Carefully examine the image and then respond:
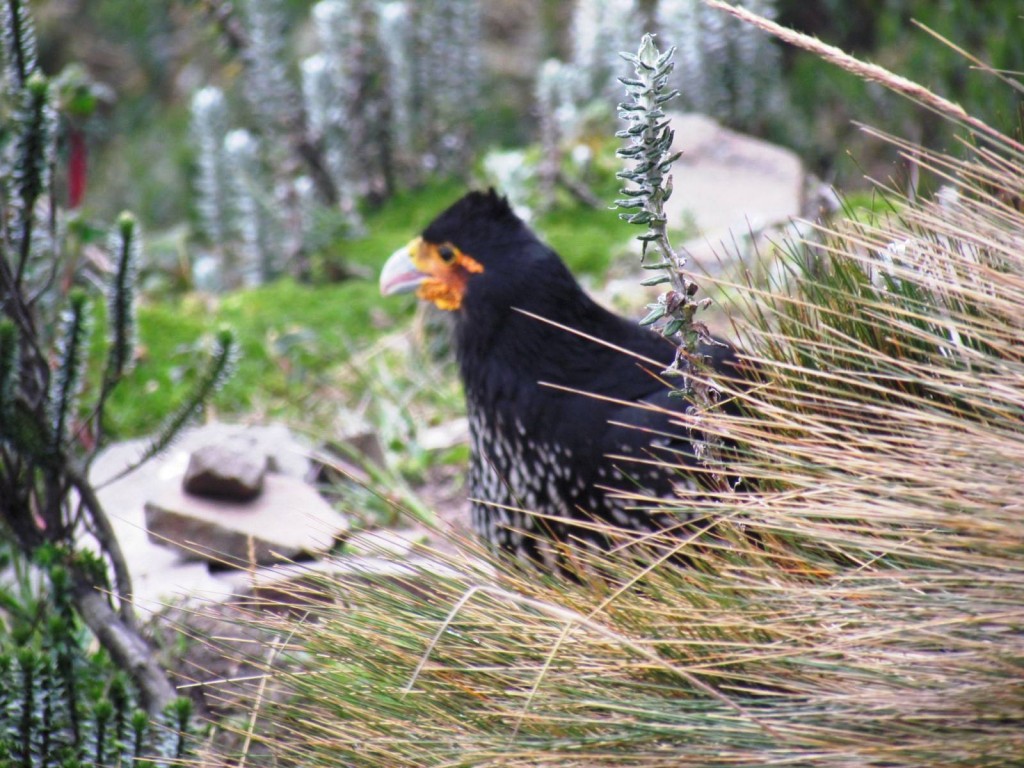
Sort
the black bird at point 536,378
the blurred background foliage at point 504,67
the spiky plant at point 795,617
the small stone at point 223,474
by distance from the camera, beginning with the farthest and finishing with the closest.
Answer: the blurred background foliage at point 504,67, the small stone at point 223,474, the black bird at point 536,378, the spiky plant at point 795,617

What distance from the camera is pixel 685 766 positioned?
1.51 m

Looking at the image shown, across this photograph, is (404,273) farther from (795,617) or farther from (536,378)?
(795,617)

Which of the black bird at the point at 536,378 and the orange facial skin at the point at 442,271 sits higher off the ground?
the orange facial skin at the point at 442,271

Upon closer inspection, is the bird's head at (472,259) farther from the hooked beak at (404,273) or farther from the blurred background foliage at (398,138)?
the blurred background foliage at (398,138)

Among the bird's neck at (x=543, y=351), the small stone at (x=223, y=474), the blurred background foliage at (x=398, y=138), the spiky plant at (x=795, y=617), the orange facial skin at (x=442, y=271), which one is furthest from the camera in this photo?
the blurred background foliage at (x=398, y=138)

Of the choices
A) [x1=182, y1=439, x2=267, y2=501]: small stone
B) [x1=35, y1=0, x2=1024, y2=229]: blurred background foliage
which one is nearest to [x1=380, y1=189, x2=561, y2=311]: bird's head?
[x1=182, y1=439, x2=267, y2=501]: small stone

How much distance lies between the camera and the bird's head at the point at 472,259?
2.96 meters

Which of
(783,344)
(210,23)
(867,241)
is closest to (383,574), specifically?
(783,344)

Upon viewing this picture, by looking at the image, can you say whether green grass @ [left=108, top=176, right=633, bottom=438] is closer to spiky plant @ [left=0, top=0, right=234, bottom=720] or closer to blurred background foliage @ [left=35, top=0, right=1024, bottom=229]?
blurred background foliage @ [left=35, top=0, right=1024, bottom=229]

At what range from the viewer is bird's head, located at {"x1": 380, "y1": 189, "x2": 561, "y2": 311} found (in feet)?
9.72

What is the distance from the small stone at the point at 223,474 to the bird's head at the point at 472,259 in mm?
630

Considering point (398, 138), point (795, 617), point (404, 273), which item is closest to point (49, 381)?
point (404, 273)

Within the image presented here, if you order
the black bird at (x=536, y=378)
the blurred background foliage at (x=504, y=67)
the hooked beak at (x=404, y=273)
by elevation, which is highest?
the blurred background foliage at (x=504, y=67)

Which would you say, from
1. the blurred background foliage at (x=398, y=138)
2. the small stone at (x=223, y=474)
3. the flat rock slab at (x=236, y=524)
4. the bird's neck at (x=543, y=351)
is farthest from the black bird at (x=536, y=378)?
the blurred background foliage at (x=398, y=138)
